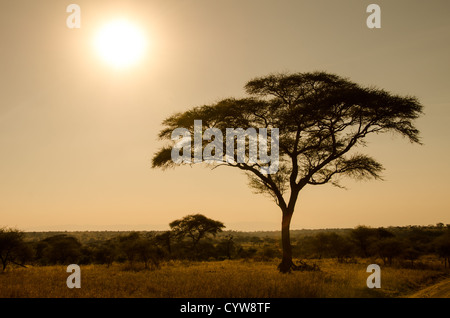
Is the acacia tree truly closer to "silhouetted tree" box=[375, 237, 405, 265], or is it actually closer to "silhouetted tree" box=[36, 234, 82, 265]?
"silhouetted tree" box=[375, 237, 405, 265]

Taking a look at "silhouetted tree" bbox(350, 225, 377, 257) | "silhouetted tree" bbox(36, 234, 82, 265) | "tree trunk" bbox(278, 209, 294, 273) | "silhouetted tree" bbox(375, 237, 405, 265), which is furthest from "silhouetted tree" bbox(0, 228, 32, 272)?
"silhouetted tree" bbox(350, 225, 377, 257)

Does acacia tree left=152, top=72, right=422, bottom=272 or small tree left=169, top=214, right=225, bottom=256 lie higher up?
acacia tree left=152, top=72, right=422, bottom=272

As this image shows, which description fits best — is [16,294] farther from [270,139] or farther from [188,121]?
[270,139]

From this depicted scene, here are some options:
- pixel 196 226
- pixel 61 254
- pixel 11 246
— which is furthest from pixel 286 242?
pixel 61 254

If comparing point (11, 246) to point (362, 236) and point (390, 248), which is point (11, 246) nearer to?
point (390, 248)

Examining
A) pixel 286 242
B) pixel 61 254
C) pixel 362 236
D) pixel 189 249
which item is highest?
pixel 286 242

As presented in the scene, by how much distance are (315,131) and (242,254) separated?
2444 cm

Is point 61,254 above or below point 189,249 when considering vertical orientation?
above

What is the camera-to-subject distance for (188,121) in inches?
678

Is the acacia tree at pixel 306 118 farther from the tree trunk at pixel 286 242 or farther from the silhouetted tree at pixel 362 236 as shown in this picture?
the silhouetted tree at pixel 362 236

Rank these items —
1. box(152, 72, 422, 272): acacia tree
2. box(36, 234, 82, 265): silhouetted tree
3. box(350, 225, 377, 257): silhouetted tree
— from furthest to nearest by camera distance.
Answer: box(36, 234, 82, 265): silhouetted tree, box(350, 225, 377, 257): silhouetted tree, box(152, 72, 422, 272): acacia tree

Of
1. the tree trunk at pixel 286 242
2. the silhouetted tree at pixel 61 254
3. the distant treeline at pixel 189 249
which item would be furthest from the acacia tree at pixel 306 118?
the silhouetted tree at pixel 61 254

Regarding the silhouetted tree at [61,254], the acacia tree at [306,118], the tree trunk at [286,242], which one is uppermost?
→ the acacia tree at [306,118]

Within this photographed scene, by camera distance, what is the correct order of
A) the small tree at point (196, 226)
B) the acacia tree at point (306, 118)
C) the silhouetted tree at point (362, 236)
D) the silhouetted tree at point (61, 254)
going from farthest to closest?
the small tree at point (196, 226)
the silhouetted tree at point (61, 254)
the silhouetted tree at point (362, 236)
the acacia tree at point (306, 118)
